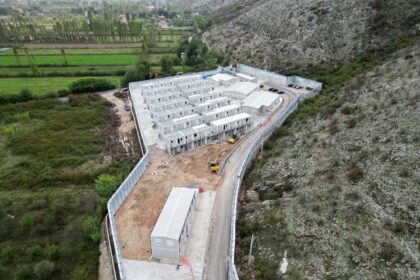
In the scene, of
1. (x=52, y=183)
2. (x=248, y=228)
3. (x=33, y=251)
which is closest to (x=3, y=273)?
(x=33, y=251)

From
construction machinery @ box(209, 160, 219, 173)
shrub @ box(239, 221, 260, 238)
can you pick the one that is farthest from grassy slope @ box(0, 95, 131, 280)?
shrub @ box(239, 221, 260, 238)

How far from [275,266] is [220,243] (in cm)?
620

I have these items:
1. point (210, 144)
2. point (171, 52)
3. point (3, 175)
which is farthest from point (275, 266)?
point (171, 52)

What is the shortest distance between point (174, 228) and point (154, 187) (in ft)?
32.9

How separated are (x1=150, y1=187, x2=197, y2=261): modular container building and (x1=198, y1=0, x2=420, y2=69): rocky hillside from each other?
53683 mm

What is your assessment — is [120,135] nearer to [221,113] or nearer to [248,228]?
[221,113]

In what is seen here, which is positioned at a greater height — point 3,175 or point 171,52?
point 171,52

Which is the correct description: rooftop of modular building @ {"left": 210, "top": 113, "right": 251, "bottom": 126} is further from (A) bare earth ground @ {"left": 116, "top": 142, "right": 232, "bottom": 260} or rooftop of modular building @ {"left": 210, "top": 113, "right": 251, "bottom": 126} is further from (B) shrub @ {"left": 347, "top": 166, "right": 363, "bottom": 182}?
(B) shrub @ {"left": 347, "top": 166, "right": 363, "bottom": 182}

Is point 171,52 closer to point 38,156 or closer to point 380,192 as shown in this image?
point 38,156

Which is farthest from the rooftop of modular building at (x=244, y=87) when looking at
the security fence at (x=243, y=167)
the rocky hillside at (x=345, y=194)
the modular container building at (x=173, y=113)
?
the rocky hillside at (x=345, y=194)

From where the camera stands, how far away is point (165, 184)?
36.1 metres

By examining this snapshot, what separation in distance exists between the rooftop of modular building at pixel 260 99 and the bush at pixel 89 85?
115ft

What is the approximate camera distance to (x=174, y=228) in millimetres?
26312

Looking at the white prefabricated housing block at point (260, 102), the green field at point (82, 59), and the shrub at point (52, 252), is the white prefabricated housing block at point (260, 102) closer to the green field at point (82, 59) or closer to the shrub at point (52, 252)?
the shrub at point (52, 252)
